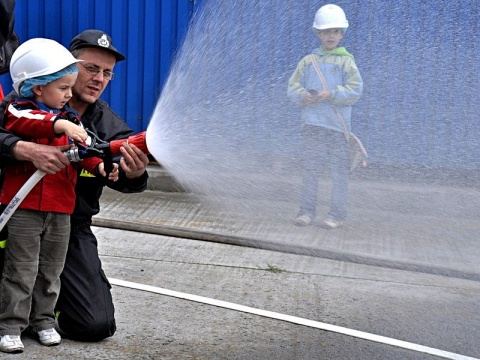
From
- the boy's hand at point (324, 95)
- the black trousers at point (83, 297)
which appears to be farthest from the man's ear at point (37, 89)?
the boy's hand at point (324, 95)

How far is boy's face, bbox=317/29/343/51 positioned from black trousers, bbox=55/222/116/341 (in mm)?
1779

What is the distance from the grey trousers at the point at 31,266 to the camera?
144 inches

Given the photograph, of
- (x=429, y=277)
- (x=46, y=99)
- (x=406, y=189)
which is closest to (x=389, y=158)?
(x=406, y=189)

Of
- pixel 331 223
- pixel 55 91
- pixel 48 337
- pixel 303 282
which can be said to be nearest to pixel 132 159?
pixel 55 91

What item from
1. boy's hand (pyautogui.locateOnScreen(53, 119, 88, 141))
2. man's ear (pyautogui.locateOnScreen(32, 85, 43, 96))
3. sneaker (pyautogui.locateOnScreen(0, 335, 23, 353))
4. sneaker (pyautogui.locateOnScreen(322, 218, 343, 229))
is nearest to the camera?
boy's hand (pyautogui.locateOnScreen(53, 119, 88, 141))

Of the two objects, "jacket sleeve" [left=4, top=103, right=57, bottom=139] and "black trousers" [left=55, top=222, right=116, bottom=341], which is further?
"black trousers" [left=55, top=222, right=116, bottom=341]

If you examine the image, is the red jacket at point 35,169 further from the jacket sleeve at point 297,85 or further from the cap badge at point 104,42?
the jacket sleeve at point 297,85

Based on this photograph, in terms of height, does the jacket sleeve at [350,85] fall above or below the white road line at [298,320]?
above

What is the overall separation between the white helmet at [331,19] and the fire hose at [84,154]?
1.77 m

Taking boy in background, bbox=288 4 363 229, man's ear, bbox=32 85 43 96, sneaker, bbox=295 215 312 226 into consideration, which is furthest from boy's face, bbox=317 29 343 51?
man's ear, bbox=32 85 43 96

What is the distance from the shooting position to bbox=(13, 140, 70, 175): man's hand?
3.45 metres

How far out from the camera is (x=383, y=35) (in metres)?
4.57

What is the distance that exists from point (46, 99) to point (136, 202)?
407cm

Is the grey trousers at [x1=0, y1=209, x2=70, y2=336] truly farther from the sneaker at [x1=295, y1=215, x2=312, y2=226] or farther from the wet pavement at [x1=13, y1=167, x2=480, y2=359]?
the sneaker at [x1=295, y1=215, x2=312, y2=226]
